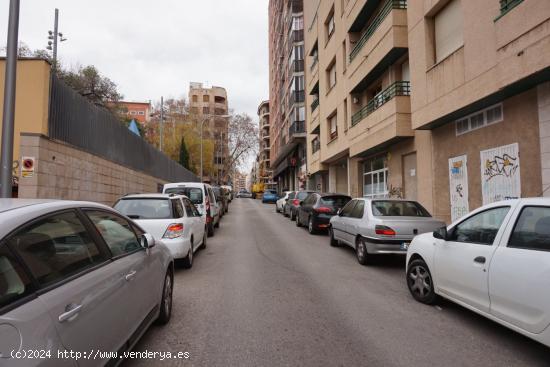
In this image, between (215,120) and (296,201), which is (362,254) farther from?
(215,120)

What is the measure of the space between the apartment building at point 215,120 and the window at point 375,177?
104 feet

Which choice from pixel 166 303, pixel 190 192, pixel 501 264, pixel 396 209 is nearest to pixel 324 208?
pixel 190 192

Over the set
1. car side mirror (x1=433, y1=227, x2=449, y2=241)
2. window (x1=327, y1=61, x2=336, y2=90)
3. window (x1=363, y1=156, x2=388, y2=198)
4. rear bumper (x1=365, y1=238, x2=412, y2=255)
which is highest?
window (x1=327, y1=61, x2=336, y2=90)

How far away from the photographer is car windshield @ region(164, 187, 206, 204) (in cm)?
1200

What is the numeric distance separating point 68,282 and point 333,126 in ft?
76.2

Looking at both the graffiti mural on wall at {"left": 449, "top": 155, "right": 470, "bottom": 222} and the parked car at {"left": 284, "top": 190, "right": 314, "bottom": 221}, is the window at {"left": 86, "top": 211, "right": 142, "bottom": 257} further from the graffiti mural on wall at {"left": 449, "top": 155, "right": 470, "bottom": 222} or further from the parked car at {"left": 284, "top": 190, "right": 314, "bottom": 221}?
the parked car at {"left": 284, "top": 190, "right": 314, "bottom": 221}

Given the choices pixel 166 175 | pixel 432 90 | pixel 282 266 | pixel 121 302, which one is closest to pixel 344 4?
pixel 432 90

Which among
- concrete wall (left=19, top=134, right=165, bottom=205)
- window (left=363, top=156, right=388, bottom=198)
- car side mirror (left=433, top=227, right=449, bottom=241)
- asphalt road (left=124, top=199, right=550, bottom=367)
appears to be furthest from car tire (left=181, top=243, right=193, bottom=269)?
window (left=363, top=156, right=388, bottom=198)

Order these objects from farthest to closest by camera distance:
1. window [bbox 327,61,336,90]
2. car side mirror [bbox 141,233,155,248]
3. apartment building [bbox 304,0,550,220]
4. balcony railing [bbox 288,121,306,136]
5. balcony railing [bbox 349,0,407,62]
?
balcony railing [bbox 288,121,306,136] < window [bbox 327,61,336,90] < balcony railing [bbox 349,0,407,62] < apartment building [bbox 304,0,550,220] < car side mirror [bbox 141,233,155,248]

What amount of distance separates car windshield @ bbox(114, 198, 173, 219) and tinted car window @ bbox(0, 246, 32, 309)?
4893mm

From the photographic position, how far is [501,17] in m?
8.12

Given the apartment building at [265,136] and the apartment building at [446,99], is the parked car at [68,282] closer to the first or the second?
the apartment building at [446,99]

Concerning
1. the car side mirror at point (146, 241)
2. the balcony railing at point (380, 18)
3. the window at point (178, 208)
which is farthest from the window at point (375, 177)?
the car side mirror at point (146, 241)

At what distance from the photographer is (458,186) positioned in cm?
1103
